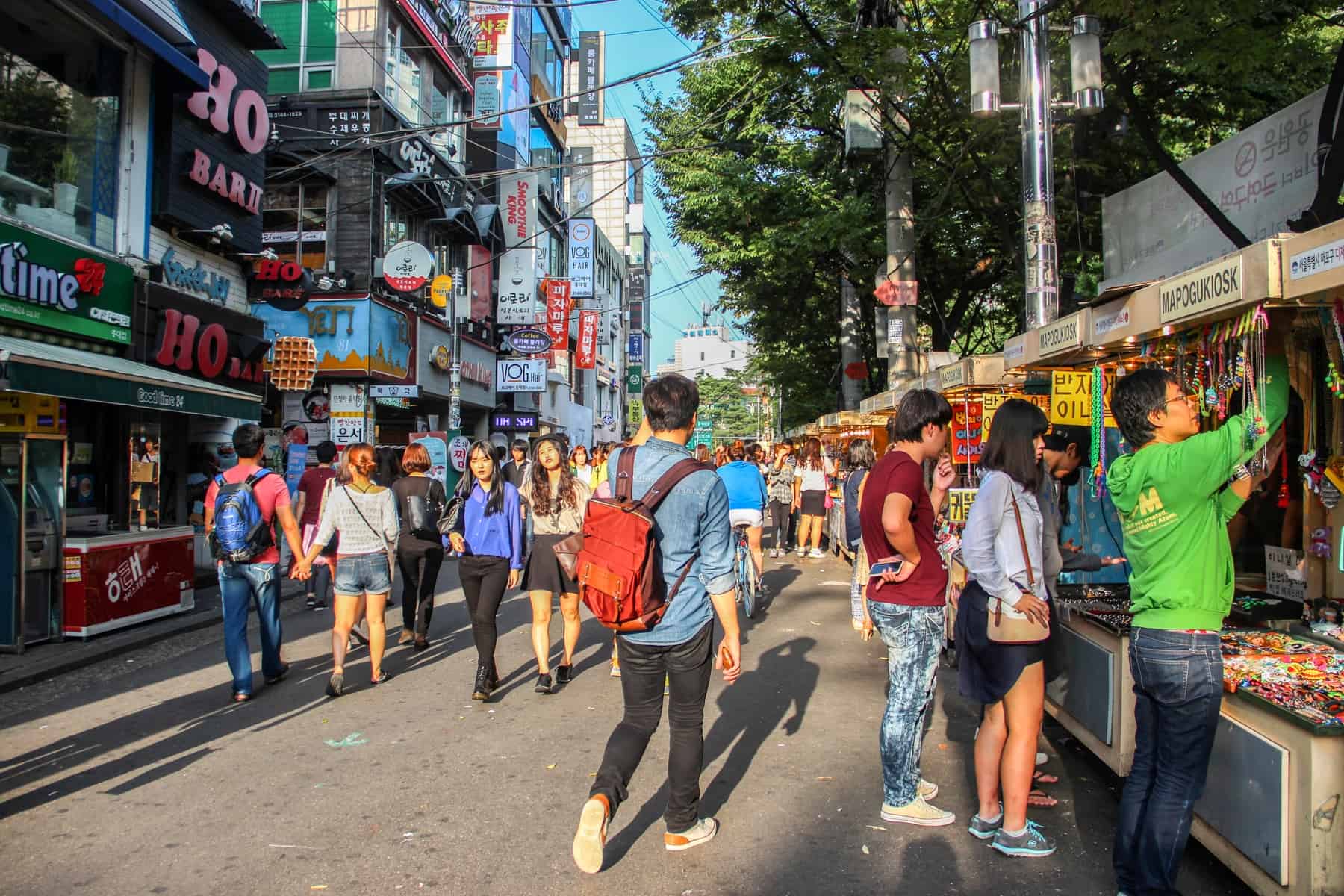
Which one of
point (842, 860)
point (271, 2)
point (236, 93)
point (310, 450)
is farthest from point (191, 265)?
point (842, 860)

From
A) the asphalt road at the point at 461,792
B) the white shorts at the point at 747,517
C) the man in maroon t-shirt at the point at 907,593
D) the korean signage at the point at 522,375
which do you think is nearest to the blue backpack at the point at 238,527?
the asphalt road at the point at 461,792

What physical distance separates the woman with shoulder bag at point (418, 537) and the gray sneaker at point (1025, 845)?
17.1ft

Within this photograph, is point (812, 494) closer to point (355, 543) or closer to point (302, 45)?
point (355, 543)

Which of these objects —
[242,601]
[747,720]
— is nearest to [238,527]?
[242,601]

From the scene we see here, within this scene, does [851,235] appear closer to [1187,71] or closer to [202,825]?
[1187,71]

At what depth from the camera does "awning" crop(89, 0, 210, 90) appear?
10008 millimetres

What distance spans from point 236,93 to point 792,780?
43.2ft

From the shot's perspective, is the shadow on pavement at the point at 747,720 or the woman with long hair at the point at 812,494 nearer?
the shadow on pavement at the point at 747,720

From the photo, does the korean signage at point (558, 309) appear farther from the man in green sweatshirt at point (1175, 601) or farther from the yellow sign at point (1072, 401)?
the man in green sweatshirt at point (1175, 601)

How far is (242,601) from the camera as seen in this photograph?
630cm

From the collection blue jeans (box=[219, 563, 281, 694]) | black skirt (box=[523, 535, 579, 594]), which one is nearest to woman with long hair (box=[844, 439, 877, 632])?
black skirt (box=[523, 535, 579, 594])

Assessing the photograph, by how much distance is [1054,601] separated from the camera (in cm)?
400

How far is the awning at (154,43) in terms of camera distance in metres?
10.0

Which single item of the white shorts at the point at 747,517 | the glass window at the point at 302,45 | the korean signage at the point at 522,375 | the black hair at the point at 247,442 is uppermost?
the glass window at the point at 302,45
